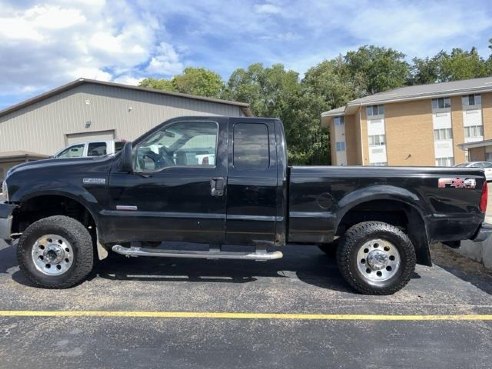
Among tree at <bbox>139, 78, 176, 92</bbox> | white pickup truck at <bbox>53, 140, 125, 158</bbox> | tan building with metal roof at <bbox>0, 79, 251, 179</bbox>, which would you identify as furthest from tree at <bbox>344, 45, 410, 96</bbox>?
white pickup truck at <bbox>53, 140, 125, 158</bbox>

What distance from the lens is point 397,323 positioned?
15.2ft

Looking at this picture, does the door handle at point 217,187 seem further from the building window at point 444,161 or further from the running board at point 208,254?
the building window at point 444,161

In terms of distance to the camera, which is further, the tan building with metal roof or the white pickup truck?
the tan building with metal roof

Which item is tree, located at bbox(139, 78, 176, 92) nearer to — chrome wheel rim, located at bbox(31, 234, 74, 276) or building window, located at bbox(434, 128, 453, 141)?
building window, located at bbox(434, 128, 453, 141)

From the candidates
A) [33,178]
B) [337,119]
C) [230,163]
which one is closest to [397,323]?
[230,163]

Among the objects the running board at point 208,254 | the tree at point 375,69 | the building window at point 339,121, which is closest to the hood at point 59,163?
the running board at point 208,254

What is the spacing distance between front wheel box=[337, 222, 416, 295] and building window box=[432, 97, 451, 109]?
1674 inches

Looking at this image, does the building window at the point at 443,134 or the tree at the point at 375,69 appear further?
the tree at the point at 375,69

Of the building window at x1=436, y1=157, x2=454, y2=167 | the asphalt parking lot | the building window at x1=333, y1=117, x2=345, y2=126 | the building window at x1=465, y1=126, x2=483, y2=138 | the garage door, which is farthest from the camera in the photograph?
the building window at x1=333, y1=117, x2=345, y2=126

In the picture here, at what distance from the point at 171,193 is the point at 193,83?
69323 millimetres

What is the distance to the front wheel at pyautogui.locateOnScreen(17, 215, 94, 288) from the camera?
558 cm

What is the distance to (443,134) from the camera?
44.6 metres

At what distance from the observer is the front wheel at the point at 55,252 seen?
558cm

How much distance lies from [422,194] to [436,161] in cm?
4254
